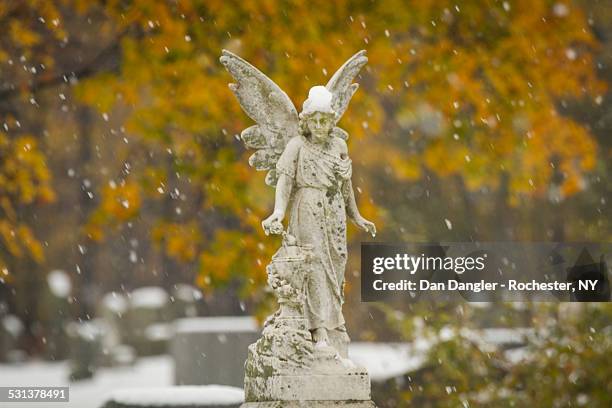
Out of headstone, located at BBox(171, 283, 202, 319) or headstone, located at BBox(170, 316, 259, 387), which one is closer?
headstone, located at BBox(170, 316, 259, 387)

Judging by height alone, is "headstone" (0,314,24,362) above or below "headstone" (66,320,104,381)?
above

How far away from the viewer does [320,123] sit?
8867mm

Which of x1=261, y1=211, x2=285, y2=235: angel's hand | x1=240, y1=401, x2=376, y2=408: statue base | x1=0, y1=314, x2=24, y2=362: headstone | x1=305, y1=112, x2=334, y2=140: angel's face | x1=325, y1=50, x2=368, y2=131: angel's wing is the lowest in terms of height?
x1=240, y1=401, x2=376, y2=408: statue base

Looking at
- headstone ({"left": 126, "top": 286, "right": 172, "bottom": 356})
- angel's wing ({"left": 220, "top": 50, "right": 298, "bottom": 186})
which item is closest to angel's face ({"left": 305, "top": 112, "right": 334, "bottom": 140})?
angel's wing ({"left": 220, "top": 50, "right": 298, "bottom": 186})

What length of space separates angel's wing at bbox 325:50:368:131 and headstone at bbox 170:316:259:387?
4.80 meters

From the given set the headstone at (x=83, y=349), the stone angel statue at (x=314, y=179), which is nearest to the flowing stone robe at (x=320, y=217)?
the stone angel statue at (x=314, y=179)

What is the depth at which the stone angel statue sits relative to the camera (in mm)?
8820

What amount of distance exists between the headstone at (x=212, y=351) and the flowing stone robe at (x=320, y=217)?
4.64m

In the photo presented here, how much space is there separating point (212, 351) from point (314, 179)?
5.08m

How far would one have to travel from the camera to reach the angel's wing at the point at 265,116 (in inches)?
364

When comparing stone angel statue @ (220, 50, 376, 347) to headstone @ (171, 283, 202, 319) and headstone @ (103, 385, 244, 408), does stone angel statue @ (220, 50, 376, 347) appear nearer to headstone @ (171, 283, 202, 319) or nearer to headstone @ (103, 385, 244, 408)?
headstone @ (103, 385, 244, 408)

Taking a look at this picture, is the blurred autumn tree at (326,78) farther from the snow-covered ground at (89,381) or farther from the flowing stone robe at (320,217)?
the flowing stone robe at (320,217)

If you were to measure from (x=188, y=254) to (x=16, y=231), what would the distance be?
273cm

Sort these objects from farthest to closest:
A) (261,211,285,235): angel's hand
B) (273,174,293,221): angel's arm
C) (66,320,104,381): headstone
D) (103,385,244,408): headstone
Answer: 1. (66,320,104,381): headstone
2. (103,385,244,408): headstone
3. (273,174,293,221): angel's arm
4. (261,211,285,235): angel's hand
